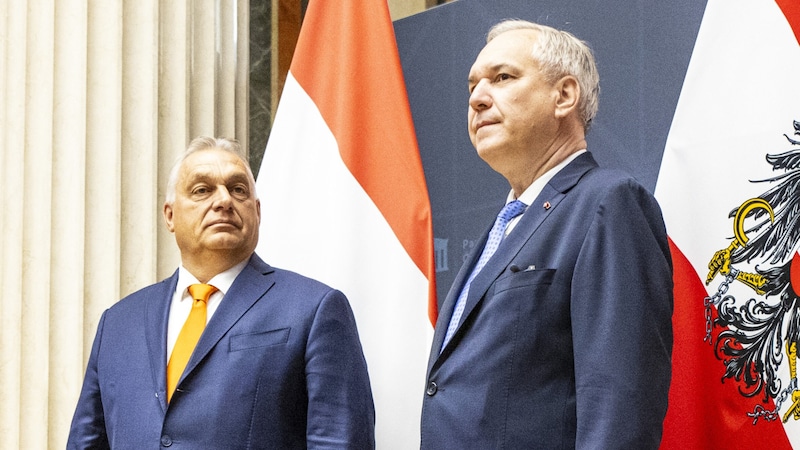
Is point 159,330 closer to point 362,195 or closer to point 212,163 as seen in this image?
point 212,163

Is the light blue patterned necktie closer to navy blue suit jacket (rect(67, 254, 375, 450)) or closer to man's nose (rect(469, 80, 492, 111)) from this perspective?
man's nose (rect(469, 80, 492, 111))

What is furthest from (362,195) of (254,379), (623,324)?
(623,324)

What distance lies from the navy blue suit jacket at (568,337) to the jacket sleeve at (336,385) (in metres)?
0.48

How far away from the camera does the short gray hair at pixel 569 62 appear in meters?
2.96

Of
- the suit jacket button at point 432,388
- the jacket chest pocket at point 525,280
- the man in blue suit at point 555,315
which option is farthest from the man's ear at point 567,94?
the suit jacket button at point 432,388

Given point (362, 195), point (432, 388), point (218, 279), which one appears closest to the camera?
point (432, 388)

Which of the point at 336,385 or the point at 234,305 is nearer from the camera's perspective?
the point at 336,385

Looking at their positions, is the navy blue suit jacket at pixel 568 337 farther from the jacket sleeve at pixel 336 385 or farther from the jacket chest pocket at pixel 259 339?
the jacket chest pocket at pixel 259 339

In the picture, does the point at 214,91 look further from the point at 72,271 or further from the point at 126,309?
the point at 126,309

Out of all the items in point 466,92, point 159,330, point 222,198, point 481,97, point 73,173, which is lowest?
point 159,330

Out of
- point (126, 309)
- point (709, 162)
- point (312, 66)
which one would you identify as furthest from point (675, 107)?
point (126, 309)

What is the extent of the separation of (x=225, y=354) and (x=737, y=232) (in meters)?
1.36

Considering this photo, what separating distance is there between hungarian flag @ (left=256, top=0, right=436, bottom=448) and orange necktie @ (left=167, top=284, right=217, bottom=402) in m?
0.63

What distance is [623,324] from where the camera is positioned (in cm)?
249
